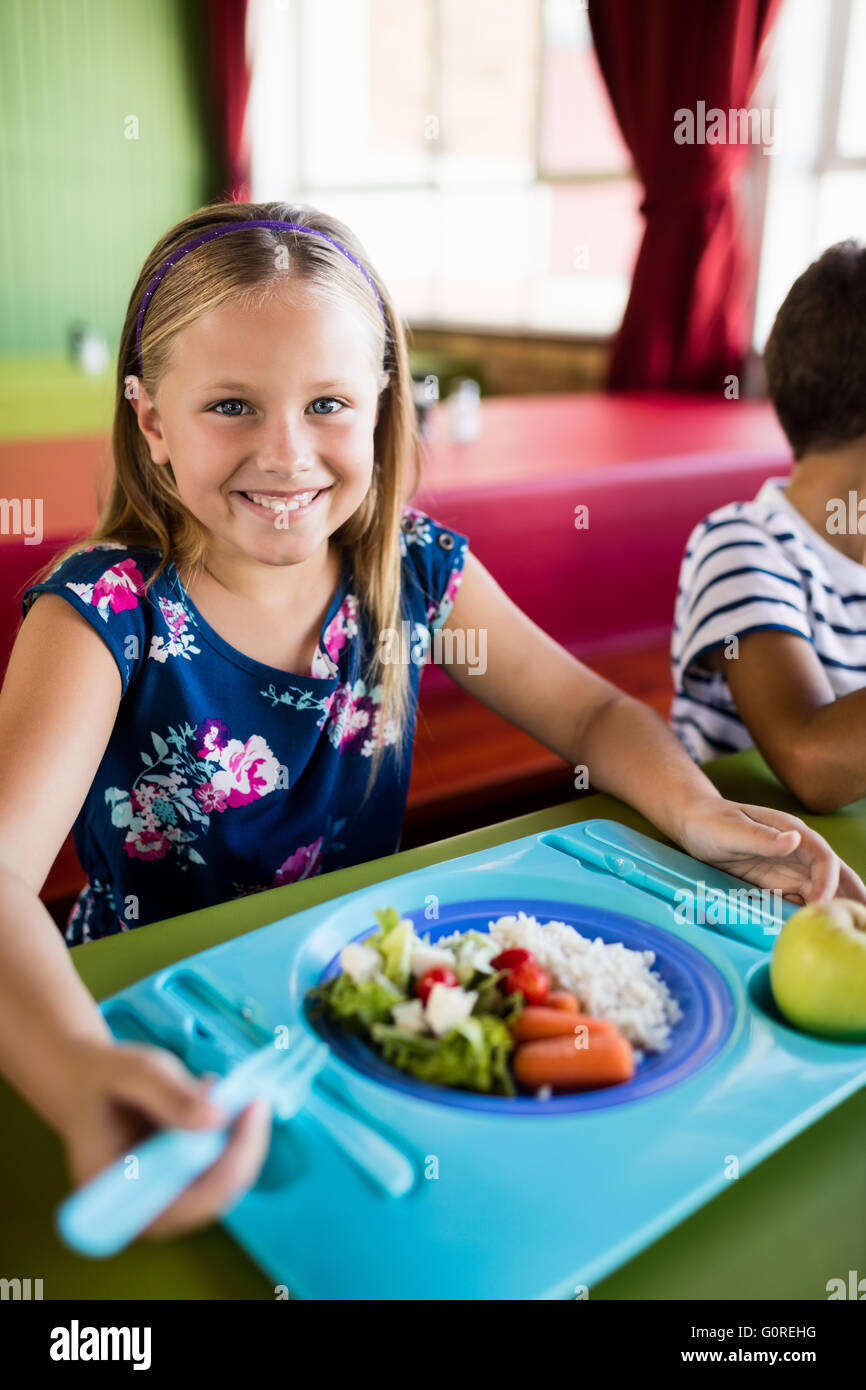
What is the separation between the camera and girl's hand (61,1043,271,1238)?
0.44 metres

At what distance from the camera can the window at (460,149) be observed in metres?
4.81

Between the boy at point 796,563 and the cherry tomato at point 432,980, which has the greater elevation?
the boy at point 796,563

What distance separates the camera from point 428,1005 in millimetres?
632

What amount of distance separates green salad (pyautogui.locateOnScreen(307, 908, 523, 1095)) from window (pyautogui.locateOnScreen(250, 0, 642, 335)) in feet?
13.0

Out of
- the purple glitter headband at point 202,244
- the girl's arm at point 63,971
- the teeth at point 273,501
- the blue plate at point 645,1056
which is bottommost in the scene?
the blue plate at point 645,1056

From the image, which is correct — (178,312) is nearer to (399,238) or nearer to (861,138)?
(861,138)

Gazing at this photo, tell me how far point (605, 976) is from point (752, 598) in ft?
2.02

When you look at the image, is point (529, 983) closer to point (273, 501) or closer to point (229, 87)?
point (273, 501)

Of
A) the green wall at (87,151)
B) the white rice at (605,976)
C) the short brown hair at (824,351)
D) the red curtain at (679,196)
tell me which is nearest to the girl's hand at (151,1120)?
the white rice at (605,976)

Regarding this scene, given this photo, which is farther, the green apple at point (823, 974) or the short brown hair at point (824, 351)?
the short brown hair at point (824, 351)

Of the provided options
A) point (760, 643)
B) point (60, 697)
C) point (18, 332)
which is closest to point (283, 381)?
point (60, 697)

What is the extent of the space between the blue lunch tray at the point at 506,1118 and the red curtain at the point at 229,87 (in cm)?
635

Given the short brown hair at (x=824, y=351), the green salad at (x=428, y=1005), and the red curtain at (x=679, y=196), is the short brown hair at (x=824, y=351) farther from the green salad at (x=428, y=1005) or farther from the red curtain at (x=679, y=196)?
the red curtain at (x=679, y=196)

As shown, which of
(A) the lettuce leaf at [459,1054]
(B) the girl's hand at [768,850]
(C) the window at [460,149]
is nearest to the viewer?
(A) the lettuce leaf at [459,1054]
